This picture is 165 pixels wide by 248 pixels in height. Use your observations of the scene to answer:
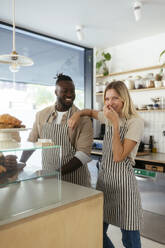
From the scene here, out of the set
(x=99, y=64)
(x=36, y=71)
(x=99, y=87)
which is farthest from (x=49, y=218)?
(x=99, y=64)

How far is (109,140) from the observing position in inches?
71.1

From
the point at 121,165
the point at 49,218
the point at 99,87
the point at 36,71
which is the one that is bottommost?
the point at 49,218

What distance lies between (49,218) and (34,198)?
0.40 ft

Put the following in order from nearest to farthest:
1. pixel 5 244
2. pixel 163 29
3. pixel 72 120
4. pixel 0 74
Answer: pixel 5 244 < pixel 72 120 < pixel 0 74 < pixel 163 29

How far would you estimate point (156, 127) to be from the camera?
3.95m

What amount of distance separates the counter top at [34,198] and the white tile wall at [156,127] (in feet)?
9.03

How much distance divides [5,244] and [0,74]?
2.80 metres

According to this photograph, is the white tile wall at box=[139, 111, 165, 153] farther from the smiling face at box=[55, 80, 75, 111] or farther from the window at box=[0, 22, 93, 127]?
the smiling face at box=[55, 80, 75, 111]

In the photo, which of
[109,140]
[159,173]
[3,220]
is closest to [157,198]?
[159,173]

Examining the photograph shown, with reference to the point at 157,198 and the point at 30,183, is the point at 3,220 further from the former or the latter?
the point at 157,198

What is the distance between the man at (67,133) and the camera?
1.72 m

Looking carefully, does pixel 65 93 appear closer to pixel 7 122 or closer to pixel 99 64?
pixel 7 122

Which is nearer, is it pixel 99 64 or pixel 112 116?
pixel 112 116

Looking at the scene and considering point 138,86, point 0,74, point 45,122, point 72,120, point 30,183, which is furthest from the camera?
point 138,86
